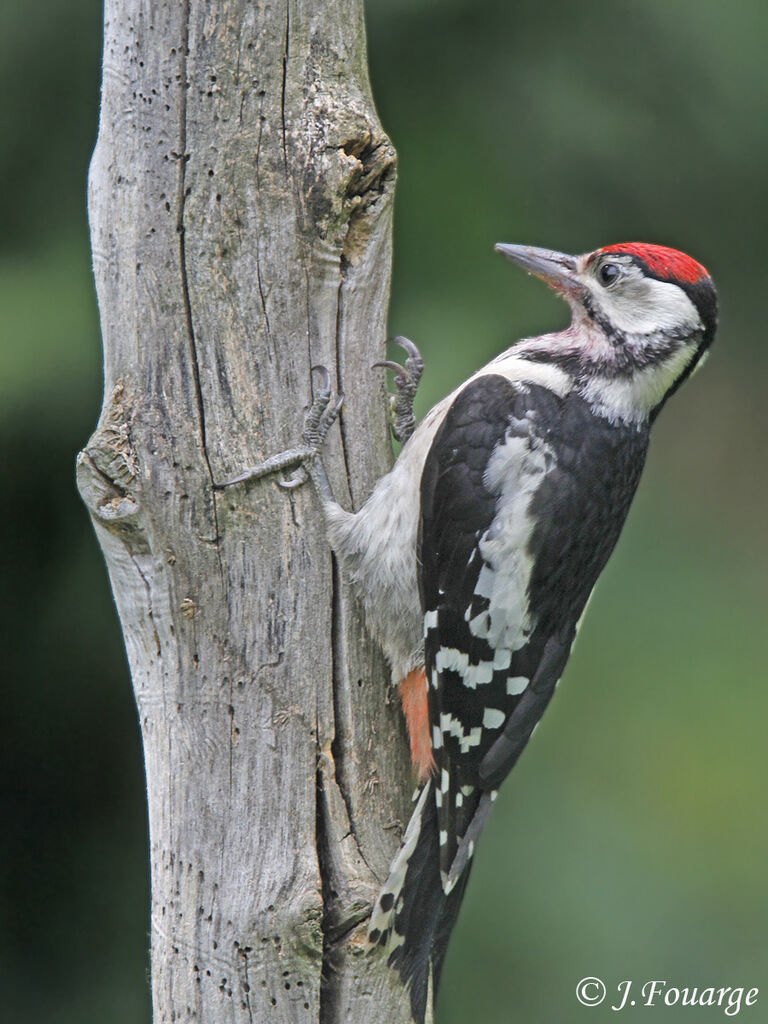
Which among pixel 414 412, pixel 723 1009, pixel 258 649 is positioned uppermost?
pixel 414 412

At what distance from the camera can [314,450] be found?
2098mm

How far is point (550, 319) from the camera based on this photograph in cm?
341

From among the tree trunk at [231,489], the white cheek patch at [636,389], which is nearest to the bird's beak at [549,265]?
the white cheek patch at [636,389]

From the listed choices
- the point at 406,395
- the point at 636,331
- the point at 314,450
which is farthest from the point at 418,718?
the point at 636,331

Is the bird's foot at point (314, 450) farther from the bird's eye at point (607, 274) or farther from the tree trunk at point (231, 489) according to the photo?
the bird's eye at point (607, 274)

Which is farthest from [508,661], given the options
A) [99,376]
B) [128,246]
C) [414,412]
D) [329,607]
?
[99,376]

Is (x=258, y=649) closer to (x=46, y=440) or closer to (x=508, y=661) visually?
(x=508, y=661)

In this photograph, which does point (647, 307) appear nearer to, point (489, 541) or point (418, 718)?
point (489, 541)

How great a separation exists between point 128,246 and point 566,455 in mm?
941

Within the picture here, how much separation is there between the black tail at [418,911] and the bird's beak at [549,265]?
1.13 metres

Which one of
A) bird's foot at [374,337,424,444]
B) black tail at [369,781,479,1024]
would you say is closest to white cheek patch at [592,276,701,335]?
bird's foot at [374,337,424,444]

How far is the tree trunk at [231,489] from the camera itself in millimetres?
1950

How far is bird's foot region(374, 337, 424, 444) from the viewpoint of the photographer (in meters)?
2.62

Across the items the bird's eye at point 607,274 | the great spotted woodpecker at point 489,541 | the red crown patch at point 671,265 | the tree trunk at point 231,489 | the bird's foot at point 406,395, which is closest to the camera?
the tree trunk at point 231,489
